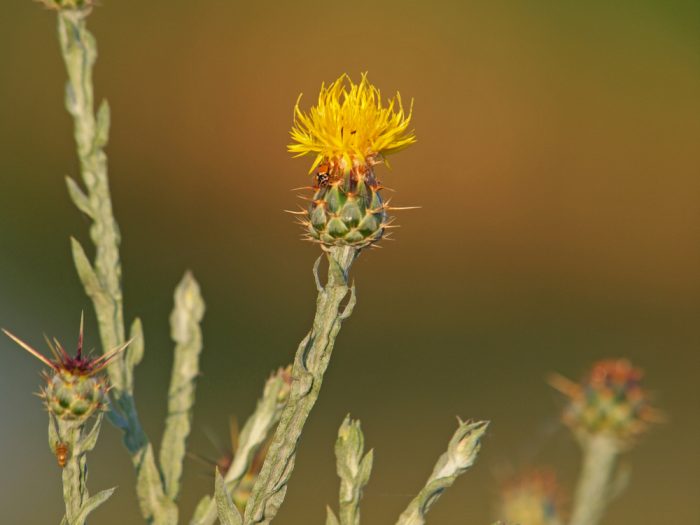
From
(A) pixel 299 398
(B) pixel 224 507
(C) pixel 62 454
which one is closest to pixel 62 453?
(C) pixel 62 454

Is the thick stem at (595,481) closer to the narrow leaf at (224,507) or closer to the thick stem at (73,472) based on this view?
the narrow leaf at (224,507)

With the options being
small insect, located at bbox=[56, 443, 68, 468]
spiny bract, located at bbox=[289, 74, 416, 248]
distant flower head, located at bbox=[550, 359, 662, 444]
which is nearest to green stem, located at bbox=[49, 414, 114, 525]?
small insect, located at bbox=[56, 443, 68, 468]

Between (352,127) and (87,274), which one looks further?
(87,274)

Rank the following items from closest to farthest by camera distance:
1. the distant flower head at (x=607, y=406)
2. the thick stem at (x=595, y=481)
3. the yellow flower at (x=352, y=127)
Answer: the yellow flower at (x=352, y=127) < the thick stem at (x=595, y=481) < the distant flower head at (x=607, y=406)

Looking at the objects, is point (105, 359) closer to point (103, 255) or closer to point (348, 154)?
point (103, 255)

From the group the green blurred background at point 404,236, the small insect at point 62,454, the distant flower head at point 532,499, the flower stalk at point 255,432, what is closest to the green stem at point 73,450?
the small insect at point 62,454

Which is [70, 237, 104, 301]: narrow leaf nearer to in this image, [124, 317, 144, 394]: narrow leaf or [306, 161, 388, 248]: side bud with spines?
[124, 317, 144, 394]: narrow leaf

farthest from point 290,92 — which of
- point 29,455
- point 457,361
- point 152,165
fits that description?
point 29,455
